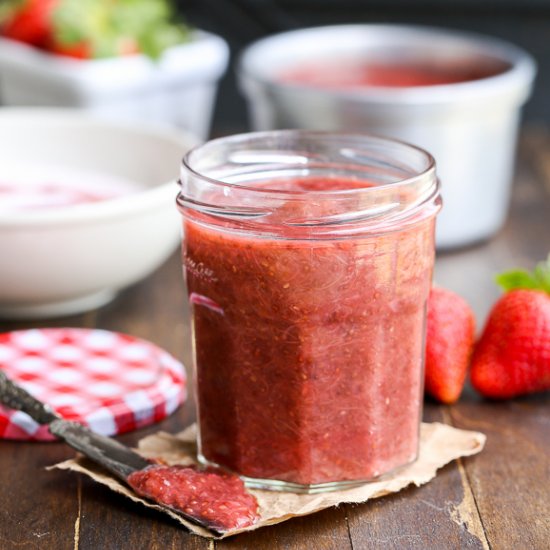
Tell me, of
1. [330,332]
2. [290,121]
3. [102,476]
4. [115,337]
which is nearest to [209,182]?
[330,332]

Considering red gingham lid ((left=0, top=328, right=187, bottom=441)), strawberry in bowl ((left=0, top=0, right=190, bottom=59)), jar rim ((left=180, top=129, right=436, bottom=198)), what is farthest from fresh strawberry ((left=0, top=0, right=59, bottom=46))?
jar rim ((left=180, top=129, right=436, bottom=198))

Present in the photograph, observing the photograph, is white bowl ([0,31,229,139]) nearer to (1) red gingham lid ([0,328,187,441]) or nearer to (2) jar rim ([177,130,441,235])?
(1) red gingham lid ([0,328,187,441])

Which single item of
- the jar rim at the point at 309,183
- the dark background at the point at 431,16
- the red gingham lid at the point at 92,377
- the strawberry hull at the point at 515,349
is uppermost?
the jar rim at the point at 309,183

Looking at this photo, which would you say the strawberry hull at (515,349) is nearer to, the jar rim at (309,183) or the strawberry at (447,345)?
the strawberry at (447,345)

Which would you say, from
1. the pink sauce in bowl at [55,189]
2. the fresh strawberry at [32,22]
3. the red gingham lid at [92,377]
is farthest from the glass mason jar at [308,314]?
the fresh strawberry at [32,22]

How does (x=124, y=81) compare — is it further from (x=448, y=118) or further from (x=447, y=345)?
(x=447, y=345)

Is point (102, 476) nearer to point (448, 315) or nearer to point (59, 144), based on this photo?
point (448, 315)
